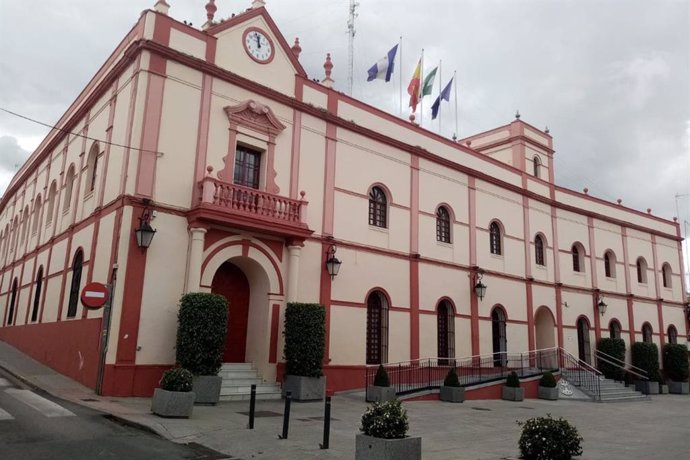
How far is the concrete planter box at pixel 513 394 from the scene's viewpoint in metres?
19.0

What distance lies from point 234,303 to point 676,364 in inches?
981

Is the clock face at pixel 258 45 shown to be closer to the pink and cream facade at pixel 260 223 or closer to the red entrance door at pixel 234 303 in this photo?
the pink and cream facade at pixel 260 223

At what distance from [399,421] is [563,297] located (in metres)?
21.4

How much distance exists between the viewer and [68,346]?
1617cm

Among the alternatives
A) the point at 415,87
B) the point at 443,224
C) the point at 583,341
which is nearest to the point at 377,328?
the point at 443,224

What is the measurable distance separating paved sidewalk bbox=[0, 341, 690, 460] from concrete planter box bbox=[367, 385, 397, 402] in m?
0.32

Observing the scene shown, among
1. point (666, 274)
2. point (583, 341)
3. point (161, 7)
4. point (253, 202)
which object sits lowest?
point (583, 341)

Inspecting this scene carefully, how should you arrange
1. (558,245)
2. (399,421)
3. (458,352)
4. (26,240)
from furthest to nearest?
1. (558,245)
2. (26,240)
3. (458,352)
4. (399,421)

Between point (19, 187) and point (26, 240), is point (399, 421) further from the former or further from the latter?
point (19, 187)

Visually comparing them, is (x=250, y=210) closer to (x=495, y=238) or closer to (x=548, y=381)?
(x=548, y=381)

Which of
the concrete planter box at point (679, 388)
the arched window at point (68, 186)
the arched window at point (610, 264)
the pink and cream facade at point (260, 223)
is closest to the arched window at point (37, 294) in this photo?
the pink and cream facade at point (260, 223)

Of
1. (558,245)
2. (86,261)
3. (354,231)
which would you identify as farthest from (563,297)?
(86,261)

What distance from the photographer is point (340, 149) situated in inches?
758

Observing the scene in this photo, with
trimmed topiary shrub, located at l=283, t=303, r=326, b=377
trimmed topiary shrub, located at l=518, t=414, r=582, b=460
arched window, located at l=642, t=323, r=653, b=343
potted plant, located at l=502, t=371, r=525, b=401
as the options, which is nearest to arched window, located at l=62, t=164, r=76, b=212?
trimmed topiary shrub, located at l=283, t=303, r=326, b=377
